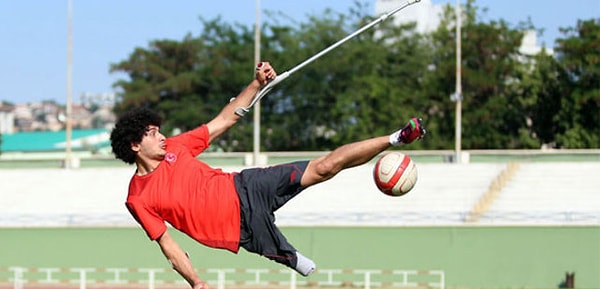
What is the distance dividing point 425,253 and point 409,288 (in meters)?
1.29

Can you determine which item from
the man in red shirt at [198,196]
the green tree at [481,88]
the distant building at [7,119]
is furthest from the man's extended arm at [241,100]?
the distant building at [7,119]

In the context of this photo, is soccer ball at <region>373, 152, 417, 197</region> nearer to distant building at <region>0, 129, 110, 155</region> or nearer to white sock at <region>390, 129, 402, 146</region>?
white sock at <region>390, 129, 402, 146</region>

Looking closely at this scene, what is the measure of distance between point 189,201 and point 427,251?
17.6m

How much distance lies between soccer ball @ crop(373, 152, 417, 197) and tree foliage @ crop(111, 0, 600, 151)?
35.6m

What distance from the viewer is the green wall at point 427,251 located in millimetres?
25312

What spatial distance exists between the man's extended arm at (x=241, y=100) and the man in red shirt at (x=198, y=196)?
0.69 meters

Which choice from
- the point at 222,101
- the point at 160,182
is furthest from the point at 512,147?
the point at 160,182

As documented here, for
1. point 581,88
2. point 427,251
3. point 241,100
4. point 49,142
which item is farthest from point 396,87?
point 241,100

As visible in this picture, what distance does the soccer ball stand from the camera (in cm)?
863

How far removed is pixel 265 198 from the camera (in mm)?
8609

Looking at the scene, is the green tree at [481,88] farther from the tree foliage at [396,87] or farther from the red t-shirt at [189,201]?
the red t-shirt at [189,201]

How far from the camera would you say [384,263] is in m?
26.1

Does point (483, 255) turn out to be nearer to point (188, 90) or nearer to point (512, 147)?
point (512, 147)

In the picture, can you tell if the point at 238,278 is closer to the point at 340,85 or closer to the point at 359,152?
the point at 359,152
